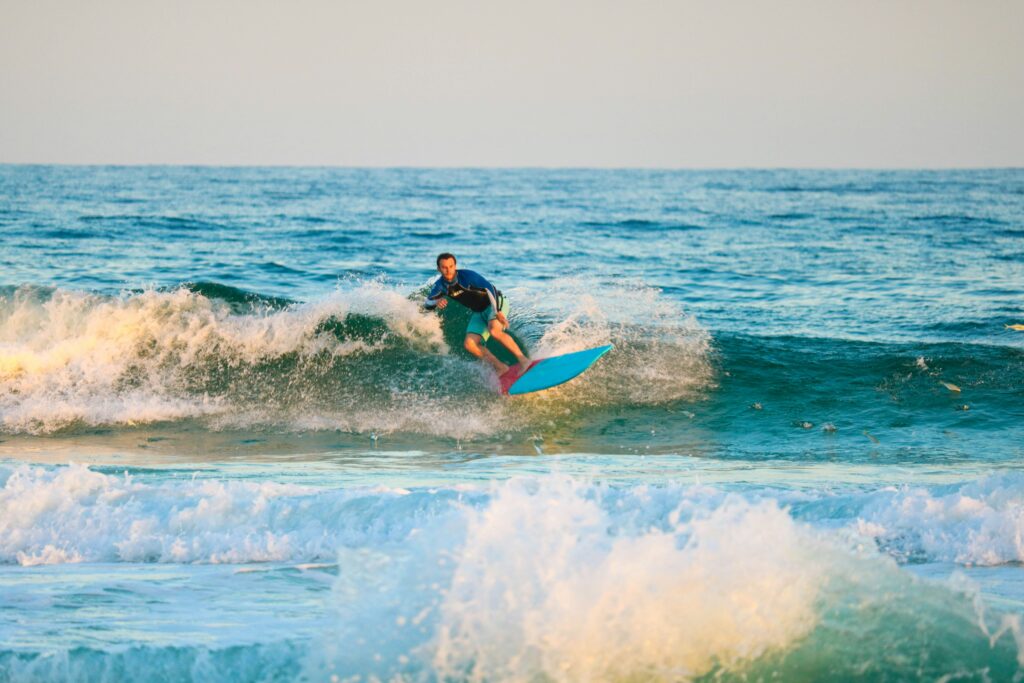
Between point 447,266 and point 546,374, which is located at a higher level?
point 447,266

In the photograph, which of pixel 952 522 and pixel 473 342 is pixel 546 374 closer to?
pixel 473 342

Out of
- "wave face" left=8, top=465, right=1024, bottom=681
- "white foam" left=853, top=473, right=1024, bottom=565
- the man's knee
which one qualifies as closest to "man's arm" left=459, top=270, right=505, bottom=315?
the man's knee

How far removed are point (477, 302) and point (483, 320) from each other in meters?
0.30

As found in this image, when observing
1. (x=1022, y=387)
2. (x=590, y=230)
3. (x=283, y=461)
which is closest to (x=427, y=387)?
(x=283, y=461)

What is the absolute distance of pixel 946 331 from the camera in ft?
49.1

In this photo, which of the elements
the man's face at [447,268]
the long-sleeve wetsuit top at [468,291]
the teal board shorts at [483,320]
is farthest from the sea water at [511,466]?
the man's face at [447,268]

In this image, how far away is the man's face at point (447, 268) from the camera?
10.2m

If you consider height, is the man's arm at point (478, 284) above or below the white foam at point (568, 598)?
above

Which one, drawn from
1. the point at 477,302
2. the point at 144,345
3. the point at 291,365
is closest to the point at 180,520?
the point at 477,302

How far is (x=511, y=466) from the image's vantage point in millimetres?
8680

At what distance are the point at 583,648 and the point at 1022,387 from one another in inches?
374

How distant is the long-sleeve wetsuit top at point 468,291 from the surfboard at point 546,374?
0.91 m

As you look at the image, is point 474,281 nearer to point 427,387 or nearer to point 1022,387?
point 427,387

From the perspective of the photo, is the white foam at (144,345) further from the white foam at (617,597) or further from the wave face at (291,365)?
the white foam at (617,597)
